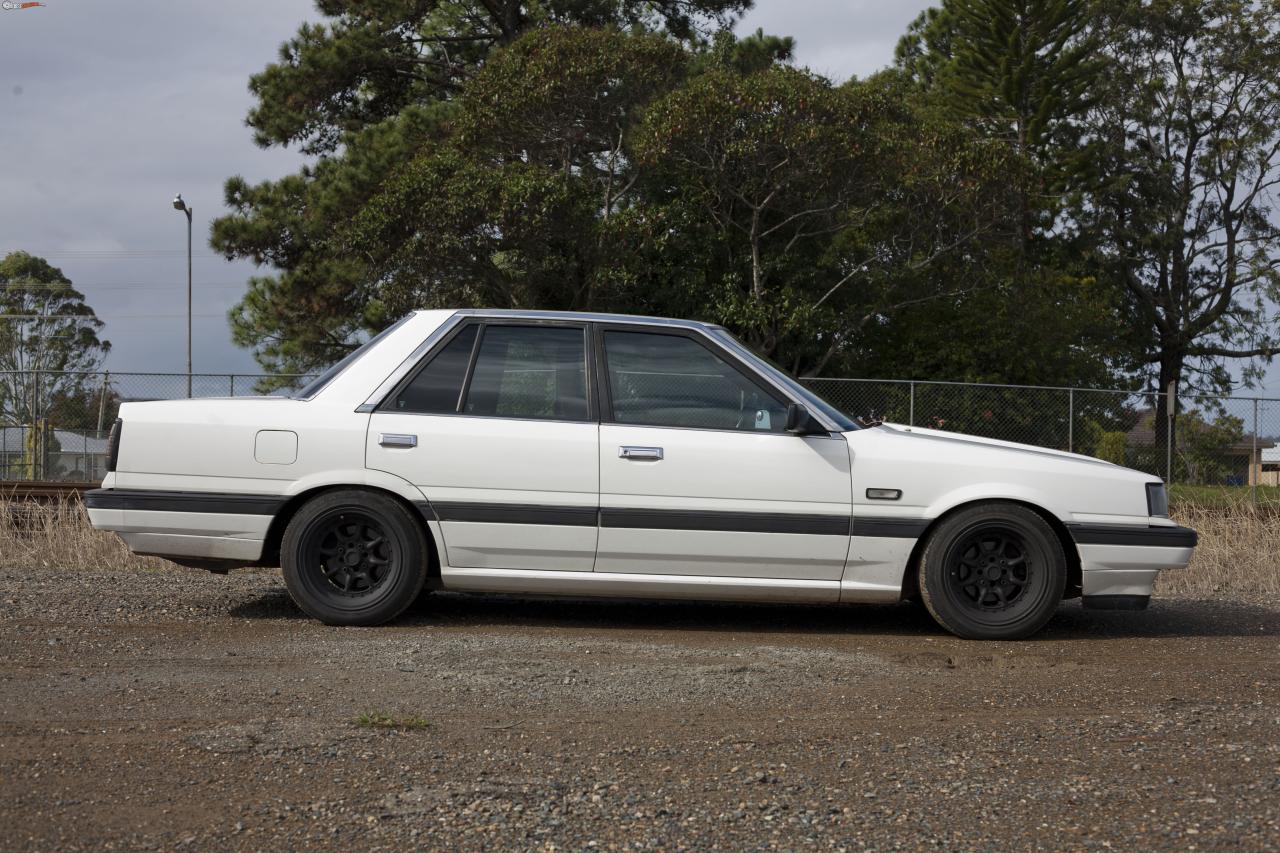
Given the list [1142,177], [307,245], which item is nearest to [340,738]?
[307,245]

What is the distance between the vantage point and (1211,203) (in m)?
41.5

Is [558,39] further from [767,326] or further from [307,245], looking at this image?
[307,245]

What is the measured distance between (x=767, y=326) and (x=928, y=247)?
4.60 m

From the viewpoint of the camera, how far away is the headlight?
245 inches

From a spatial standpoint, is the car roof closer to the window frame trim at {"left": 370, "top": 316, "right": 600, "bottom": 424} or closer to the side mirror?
the window frame trim at {"left": 370, "top": 316, "right": 600, "bottom": 424}

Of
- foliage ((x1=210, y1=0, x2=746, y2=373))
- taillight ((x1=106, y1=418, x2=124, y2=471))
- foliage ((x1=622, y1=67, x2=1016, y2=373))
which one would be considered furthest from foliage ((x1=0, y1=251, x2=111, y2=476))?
taillight ((x1=106, y1=418, x2=124, y2=471))

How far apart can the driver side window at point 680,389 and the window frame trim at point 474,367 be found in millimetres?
94

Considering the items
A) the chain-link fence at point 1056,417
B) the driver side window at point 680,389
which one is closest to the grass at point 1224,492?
the chain-link fence at point 1056,417

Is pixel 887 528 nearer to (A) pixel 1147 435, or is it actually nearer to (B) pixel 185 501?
(B) pixel 185 501

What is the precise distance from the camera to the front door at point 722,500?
19.7 ft

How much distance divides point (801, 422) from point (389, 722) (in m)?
2.62

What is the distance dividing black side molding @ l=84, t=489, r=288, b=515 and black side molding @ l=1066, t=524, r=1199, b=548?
3778 millimetres

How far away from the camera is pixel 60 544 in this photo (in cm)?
933

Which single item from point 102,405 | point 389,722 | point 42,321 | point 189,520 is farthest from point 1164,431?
point 42,321
